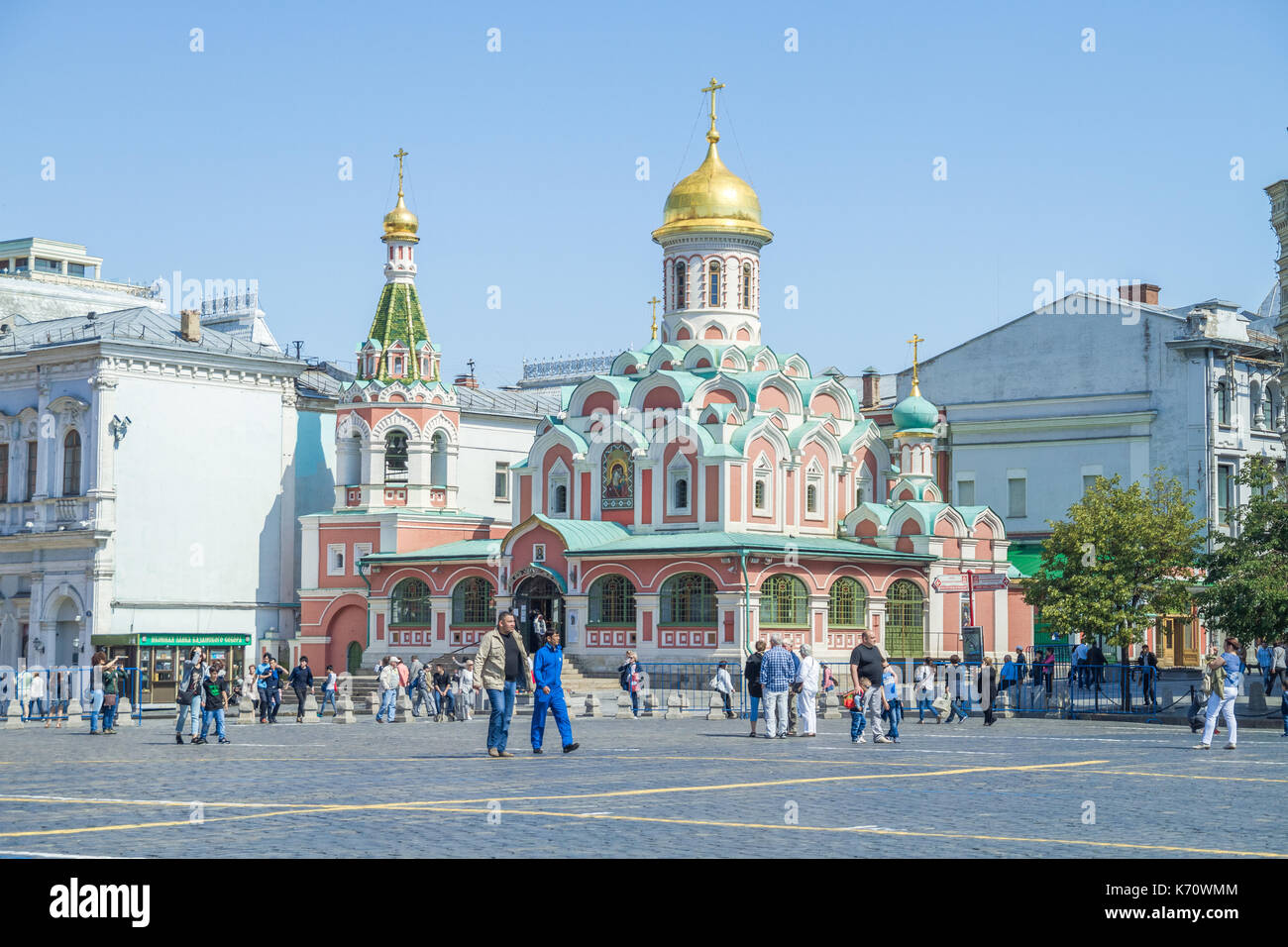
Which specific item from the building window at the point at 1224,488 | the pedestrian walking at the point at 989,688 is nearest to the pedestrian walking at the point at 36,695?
the pedestrian walking at the point at 989,688

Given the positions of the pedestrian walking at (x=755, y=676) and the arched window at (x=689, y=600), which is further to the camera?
the arched window at (x=689, y=600)

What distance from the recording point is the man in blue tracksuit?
22.2 m

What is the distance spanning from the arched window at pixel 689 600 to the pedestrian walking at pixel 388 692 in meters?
15.1

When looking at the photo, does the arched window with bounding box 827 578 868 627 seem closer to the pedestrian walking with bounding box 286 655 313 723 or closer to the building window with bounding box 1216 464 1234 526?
the building window with bounding box 1216 464 1234 526

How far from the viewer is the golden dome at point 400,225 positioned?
60750 mm

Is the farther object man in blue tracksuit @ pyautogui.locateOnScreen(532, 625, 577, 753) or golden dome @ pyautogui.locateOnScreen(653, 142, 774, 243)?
golden dome @ pyautogui.locateOnScreen(653, 142, 774, 243)

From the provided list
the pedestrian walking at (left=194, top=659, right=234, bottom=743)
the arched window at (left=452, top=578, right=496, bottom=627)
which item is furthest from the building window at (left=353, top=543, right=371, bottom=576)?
the pedestrian walking at (left=194, top=659, right=234, bottom=743)

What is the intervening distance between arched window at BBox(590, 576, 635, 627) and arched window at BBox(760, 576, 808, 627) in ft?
13.4

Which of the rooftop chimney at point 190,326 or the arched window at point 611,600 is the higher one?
the rooftop chimney at point 190,326

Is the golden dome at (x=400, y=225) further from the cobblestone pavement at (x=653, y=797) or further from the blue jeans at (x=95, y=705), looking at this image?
the cobblestone pavement at (x=653, y=797)

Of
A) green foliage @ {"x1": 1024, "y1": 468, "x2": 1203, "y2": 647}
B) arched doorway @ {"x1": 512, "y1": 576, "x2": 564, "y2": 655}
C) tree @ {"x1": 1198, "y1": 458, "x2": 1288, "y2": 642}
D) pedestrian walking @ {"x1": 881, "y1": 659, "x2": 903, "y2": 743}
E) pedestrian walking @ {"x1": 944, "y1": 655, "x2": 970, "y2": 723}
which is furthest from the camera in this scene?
arched doorway @ {"x1": 512, "y1": 576, "x2": 564, "y2": 655}

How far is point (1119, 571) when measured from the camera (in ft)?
159

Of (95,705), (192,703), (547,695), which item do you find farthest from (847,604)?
(547,695)

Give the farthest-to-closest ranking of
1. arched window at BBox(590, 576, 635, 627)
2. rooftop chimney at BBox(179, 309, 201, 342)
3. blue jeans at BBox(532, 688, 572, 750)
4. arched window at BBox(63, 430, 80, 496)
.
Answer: rooftop chimney at BBox(179, 309, 201, 342)
arched window at BBox(63, 430, 80, 496)
arched window at BBox(590, 576, 635, 627)
blue jeans at BBox(532, 688, 572, 750)
